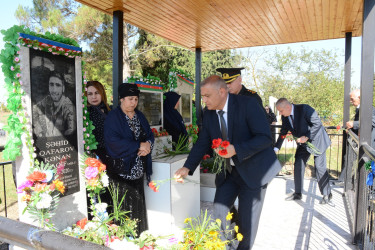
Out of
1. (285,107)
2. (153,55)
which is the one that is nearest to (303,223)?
(285,107)

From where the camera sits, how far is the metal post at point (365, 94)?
10.6 feet

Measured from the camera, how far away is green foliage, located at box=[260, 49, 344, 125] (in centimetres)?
1611

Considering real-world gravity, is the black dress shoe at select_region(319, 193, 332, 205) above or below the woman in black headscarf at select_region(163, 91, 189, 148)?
below

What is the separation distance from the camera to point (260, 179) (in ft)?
8.52

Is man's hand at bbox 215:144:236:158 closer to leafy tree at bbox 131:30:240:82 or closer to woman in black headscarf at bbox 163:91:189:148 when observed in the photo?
woman in black headscarf at bbox 163:91:189:148

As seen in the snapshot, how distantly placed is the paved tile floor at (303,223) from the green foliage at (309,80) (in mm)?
9820

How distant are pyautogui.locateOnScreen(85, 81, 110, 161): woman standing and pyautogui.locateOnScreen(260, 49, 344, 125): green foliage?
12.4 metres

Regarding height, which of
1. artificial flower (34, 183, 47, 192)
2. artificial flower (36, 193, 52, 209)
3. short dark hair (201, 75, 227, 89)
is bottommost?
artificial flower (36, 193, 52, 209)

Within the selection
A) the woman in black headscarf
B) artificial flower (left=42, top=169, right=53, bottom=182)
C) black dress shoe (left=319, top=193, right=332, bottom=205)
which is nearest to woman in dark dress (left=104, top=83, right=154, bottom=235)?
artificial flower (left=42, top=169, right=53, bottom=182)

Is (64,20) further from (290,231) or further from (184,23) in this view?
(290,231)

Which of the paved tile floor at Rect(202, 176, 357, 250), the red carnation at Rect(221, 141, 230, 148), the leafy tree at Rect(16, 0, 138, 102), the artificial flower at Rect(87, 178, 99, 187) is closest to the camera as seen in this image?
the red carnation at Rect(221, 141, 230, 148)

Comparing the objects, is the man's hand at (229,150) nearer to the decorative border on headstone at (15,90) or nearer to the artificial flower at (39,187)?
the artificial flower at (39,187)

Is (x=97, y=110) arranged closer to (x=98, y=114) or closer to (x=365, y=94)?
(x=98, y=114)

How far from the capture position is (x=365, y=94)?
3301 millimetres
